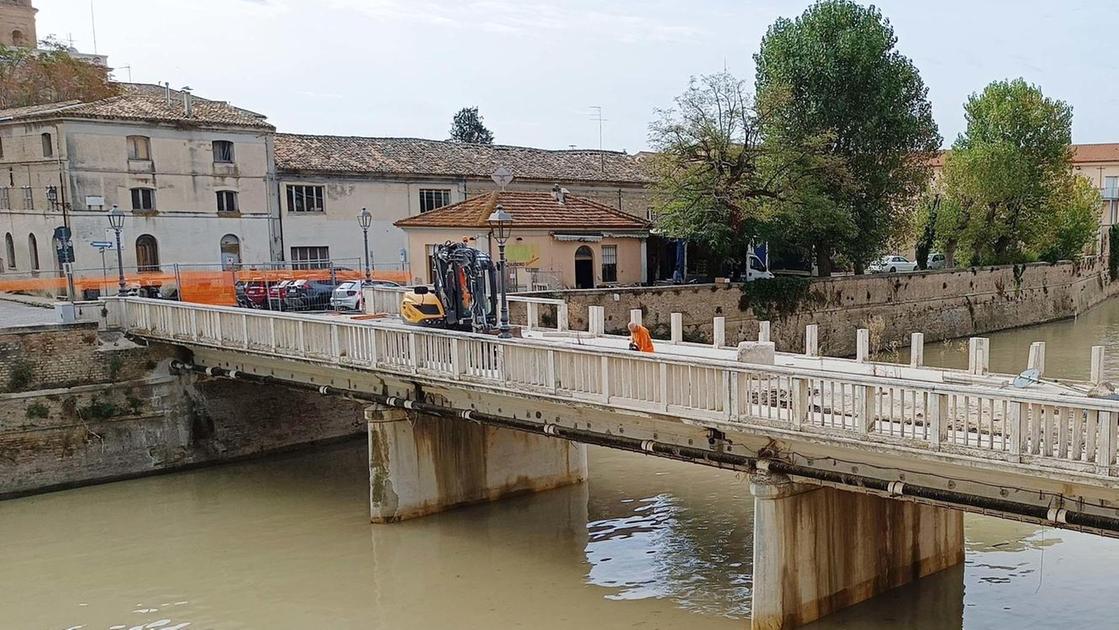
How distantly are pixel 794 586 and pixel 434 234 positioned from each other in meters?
22.9

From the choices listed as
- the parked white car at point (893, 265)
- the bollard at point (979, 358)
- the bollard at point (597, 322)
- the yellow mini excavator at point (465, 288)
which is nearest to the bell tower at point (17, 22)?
the parked white car at point (893, 265)

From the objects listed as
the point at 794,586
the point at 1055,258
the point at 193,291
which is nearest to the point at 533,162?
the point at 193,291

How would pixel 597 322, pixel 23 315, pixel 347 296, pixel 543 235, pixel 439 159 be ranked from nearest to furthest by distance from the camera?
pixel 597 322 → pixel 23 315 → pixel 347 296 → pixel 543 235 → pixel 439 159

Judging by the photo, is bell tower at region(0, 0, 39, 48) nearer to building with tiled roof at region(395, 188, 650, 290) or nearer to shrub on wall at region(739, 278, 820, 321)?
building with tiled roof at region(395, 188, 650, 290)

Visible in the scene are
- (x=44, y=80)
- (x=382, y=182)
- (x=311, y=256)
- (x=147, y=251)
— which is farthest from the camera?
(x=44, y=80)

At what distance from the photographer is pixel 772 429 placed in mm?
11891

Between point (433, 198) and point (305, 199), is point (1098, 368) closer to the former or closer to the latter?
point (305, 199)

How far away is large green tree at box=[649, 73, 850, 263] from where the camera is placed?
3756 centimetres

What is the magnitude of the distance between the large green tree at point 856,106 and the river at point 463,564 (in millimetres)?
22376

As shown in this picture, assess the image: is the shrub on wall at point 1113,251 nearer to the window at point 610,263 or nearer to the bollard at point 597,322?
the window at point 610,263

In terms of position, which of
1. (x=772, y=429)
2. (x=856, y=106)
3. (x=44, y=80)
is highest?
(x=44, y=80)

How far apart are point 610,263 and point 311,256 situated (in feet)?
48.9

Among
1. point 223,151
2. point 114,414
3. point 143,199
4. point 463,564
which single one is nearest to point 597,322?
point 463,564

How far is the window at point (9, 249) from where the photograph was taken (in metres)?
39.9
